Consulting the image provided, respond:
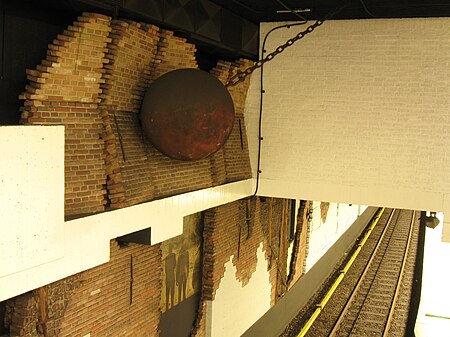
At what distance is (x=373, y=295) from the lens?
14484mm

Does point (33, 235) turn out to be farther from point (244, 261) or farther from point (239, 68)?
point (244, 261)

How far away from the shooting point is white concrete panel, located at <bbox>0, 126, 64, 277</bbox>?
4270mm

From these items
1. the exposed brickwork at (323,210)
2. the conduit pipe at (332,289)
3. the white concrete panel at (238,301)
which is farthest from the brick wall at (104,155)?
the exposed brickwork at (323,210)

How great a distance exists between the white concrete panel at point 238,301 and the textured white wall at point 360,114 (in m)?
1.72

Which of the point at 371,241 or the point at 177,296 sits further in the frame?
the point at 371,241

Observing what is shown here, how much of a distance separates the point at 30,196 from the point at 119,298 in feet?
7.83

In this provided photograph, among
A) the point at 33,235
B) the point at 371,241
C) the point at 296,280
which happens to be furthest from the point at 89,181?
the point at 371,241

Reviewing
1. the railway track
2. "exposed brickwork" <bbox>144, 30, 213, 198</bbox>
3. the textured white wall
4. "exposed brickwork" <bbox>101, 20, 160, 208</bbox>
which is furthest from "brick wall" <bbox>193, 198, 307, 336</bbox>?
"exposed brickwork" <bbox>101, 20, 160, 208</bbox>

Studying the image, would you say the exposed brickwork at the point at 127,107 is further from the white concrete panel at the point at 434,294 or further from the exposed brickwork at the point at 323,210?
the exposed brickwork at the point at 323,210

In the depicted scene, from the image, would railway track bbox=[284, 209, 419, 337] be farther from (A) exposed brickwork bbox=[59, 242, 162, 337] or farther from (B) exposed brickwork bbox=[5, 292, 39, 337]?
(B) exposed brickwork bbox=[5, 292, 39, 337]

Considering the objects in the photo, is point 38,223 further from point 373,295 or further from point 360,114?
point 373,295

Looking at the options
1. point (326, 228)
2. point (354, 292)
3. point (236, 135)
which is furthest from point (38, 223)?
point (326, 228)

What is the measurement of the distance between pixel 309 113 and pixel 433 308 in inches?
255

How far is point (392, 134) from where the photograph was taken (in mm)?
8922
